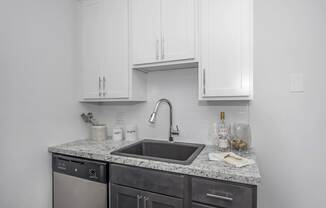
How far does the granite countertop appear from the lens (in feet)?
3.13

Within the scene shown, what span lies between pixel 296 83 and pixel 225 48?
595mm

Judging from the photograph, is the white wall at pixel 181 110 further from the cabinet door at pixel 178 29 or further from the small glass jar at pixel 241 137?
the cabinet door at pixel 178 29

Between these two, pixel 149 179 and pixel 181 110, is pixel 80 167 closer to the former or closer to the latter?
pixel 149 179

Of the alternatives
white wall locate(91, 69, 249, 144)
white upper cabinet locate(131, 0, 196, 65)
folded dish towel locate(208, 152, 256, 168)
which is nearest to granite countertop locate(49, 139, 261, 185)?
folded dish towel locate(208, 152, 256, 168)

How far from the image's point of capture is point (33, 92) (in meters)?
1.44

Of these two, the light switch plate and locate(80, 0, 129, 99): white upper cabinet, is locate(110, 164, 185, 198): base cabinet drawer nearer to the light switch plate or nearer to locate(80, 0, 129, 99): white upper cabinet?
locate(80, 0, 129, 99): white upper cabinet

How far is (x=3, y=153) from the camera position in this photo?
1265 mm

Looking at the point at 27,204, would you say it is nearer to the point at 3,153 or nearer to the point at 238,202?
the point at 3,153

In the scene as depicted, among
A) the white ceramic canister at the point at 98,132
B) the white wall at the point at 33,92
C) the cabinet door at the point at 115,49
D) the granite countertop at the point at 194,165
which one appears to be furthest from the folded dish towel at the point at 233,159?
the white wall at the point at 33,92

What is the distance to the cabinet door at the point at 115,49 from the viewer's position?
5.27 feet

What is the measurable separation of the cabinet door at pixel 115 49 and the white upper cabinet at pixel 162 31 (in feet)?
0.31

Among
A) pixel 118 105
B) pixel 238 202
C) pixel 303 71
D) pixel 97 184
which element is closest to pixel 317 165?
pixel 303 71

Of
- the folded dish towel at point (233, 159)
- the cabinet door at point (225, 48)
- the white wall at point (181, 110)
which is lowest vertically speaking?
the folded dish towel at point (233, 159)

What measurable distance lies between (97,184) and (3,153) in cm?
69
